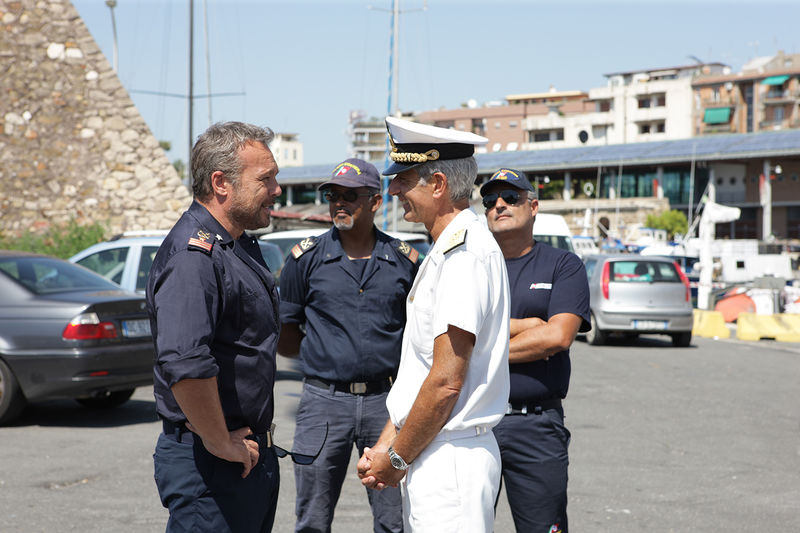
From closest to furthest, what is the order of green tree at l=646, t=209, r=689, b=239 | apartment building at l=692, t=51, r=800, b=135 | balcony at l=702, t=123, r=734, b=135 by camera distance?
green tree at l=646, t=209, r=689, b=239 → apartment building at l=692, t=51, r=800, b=135 → balcony at l=702, t=123, r=734, b=135

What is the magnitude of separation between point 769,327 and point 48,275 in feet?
49.1

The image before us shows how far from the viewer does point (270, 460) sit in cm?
324

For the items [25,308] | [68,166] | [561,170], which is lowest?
[25,308]

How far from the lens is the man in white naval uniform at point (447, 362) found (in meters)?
2.91

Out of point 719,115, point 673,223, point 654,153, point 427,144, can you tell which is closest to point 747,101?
point 719,115

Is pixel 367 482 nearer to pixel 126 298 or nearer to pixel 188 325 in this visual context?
pixel 188 325

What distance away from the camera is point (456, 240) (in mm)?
2986

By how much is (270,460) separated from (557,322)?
1.55m

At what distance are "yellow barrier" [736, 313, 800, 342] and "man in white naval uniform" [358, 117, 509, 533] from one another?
703 inches

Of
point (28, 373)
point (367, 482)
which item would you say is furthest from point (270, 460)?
point (28, 373)

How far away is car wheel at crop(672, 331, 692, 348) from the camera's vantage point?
18.0 meters

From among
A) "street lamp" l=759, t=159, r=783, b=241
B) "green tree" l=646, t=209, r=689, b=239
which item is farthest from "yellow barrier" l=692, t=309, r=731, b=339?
"street lamp" l=759, t=159, r=783, b=241

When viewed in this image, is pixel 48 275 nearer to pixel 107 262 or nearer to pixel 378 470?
pixel 107 262

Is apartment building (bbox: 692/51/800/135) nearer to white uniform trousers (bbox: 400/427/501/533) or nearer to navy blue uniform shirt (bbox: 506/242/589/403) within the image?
navy blue uniform shirt (bbox: 506/242/589/403)
